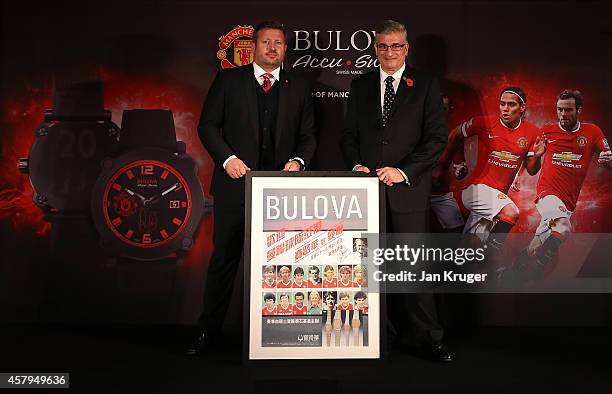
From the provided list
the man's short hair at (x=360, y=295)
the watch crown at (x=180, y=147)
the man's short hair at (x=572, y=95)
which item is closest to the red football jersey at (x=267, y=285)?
→ the man's short hair at (x=360, y=295)

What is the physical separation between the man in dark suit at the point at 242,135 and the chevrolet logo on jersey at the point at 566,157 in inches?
62.6

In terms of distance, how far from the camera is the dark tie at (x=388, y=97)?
3119 millimetres

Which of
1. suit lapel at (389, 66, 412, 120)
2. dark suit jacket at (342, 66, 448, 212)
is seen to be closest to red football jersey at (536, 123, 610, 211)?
dark suit jacket at (342, 66, 448, 212)

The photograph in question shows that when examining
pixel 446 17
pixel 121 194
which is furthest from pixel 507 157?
pixel 121 194

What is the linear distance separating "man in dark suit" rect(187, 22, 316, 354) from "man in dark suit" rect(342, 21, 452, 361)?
0.30 meters

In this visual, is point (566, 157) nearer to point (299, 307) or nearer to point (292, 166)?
point (292, 166)

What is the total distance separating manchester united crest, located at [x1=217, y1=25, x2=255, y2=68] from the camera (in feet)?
12.2

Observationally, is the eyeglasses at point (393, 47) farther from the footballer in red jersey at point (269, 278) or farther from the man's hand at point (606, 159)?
→ the man's hand at point (606, 159)

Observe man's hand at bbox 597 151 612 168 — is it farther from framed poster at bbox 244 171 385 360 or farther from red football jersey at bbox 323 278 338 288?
red football jersey at bbox 323 278 338 288

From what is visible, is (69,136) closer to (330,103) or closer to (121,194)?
(121,194)

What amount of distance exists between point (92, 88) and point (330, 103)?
1527 mm

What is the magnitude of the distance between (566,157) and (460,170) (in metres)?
0.67

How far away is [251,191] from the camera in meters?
2.79

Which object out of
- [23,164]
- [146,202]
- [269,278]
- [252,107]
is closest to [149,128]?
[146,202]
